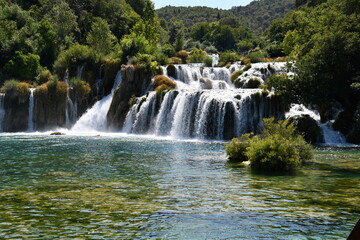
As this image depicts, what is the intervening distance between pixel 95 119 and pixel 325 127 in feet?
84.5

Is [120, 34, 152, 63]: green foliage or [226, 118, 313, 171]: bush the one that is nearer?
[226, 118, 313, 171]: bush

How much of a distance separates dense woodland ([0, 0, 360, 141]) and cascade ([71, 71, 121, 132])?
3.77 metres

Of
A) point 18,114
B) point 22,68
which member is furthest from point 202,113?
point 22,68

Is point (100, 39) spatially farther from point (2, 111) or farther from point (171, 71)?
point (2, 111)

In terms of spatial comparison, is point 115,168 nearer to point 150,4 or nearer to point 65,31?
point 65,31

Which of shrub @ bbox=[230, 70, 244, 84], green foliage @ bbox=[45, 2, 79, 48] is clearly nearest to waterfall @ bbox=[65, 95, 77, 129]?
green foliage @ bbox=[45, 2, 79, 48]

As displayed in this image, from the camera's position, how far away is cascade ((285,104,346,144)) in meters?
33.0

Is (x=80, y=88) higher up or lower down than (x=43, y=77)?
lower down

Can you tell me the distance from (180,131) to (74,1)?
49392 mm

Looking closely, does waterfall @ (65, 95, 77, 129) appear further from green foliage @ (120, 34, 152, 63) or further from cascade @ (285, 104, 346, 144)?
cascade @ (285, 104, 346, 144)

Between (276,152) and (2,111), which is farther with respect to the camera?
(2,111)

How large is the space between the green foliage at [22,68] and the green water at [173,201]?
35.7 meters

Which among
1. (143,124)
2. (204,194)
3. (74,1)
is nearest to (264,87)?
(143,124)

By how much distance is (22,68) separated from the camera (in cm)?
5359
